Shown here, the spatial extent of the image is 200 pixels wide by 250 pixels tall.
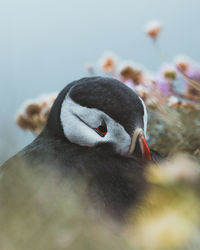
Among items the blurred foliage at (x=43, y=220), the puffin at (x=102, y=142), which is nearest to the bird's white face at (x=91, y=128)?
the puffin at (x=102, y=142)

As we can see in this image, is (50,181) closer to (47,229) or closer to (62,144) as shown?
(47,229)

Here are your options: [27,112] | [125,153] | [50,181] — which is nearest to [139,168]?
[125,153]

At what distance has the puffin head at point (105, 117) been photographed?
0.52 m

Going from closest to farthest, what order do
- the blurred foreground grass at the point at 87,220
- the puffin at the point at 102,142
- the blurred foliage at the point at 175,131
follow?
1. the blurred foreground grass at the point at 87,220
2. the puffin at the point at 102,142
3. the blurred foliage at the point at 175,131

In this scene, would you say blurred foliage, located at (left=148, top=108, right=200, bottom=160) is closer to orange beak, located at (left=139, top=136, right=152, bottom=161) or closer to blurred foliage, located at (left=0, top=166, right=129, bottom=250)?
orange beak, located at (left=139, top=136, right=152, bottom=161)

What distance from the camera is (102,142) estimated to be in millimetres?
540

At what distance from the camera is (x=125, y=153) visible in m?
0.53

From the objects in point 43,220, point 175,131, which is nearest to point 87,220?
point 43,220

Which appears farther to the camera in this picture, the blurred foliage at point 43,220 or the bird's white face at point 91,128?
the bird's white face at point 91,128

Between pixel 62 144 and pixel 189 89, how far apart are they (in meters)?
0.68

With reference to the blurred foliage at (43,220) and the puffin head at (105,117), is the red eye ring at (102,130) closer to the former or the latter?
the puffin head at (105,117)

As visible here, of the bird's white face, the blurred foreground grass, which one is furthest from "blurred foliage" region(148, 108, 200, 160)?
the blurred foreground grass

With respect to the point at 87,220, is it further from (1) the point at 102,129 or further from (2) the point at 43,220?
(1) the point at 102,129

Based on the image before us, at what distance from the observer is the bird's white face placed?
1.73 feet
